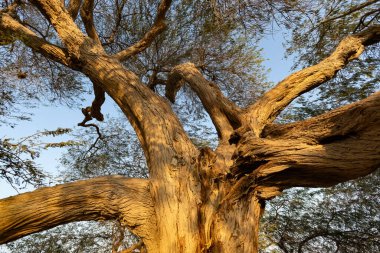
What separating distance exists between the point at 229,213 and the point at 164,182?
1.93ft

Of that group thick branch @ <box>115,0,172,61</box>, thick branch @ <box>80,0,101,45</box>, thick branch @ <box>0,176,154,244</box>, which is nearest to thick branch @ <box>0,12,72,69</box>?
thick branch @ <box>80,0,101,45</box>

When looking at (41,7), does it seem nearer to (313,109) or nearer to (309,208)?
(313,109)

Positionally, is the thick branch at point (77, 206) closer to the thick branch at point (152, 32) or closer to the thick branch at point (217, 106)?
the thick branch at point (217, 106)

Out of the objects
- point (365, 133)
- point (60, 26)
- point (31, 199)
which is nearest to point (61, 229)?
point (60, 26)

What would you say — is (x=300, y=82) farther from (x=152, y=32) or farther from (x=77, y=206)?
(x=77, y=206)

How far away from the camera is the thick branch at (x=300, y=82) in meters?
3.92

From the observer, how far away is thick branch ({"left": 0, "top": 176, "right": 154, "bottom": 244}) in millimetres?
2318

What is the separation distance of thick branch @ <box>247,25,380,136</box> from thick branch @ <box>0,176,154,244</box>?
168cm

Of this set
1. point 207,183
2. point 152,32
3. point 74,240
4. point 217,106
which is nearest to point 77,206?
point 207,183

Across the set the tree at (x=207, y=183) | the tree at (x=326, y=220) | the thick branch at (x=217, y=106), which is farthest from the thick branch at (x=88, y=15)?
the tree at (x=326, y=220)

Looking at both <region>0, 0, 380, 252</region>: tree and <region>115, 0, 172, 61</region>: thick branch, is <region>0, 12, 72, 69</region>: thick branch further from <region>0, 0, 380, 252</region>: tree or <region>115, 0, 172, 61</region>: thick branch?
<region>0, 0, 380, 252</region>: tree

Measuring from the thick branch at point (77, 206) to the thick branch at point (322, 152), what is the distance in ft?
2.76

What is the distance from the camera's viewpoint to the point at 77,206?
2.52 metres

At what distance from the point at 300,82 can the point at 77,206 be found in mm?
2844
